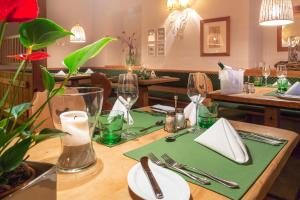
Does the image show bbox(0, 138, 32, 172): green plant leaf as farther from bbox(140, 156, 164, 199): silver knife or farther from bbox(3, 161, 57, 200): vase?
bbox(140, 156, 164, 199): silver knife

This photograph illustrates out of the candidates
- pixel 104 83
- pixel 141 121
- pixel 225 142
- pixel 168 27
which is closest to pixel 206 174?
pixel 225 142

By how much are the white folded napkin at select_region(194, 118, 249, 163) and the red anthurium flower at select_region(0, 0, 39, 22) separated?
67 cm

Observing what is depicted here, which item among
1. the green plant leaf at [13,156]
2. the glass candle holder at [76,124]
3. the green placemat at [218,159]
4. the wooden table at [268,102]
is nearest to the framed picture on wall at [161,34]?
the wooden table at [268,102]

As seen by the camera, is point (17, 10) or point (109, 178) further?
point (109, 178)

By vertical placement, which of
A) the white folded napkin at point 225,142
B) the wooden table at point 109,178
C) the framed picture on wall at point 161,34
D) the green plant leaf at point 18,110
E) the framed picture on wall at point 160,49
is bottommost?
the wooden table at point 109,178

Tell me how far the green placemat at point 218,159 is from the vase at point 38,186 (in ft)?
1.12

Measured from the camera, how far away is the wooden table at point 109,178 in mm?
562

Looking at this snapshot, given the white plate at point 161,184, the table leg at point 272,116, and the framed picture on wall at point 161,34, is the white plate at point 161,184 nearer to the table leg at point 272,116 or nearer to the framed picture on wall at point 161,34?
the table leg at point 272,116

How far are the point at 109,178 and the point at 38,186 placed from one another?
0.80 ft

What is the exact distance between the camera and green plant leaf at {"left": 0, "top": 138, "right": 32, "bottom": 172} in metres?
0.39

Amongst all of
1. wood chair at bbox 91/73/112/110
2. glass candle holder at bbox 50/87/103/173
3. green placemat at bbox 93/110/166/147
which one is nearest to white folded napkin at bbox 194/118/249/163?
green placemat at bbox 93/110/166/147

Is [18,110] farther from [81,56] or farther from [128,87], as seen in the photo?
[128,87]

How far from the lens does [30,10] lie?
33cm

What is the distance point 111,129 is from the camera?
0.92 meters
